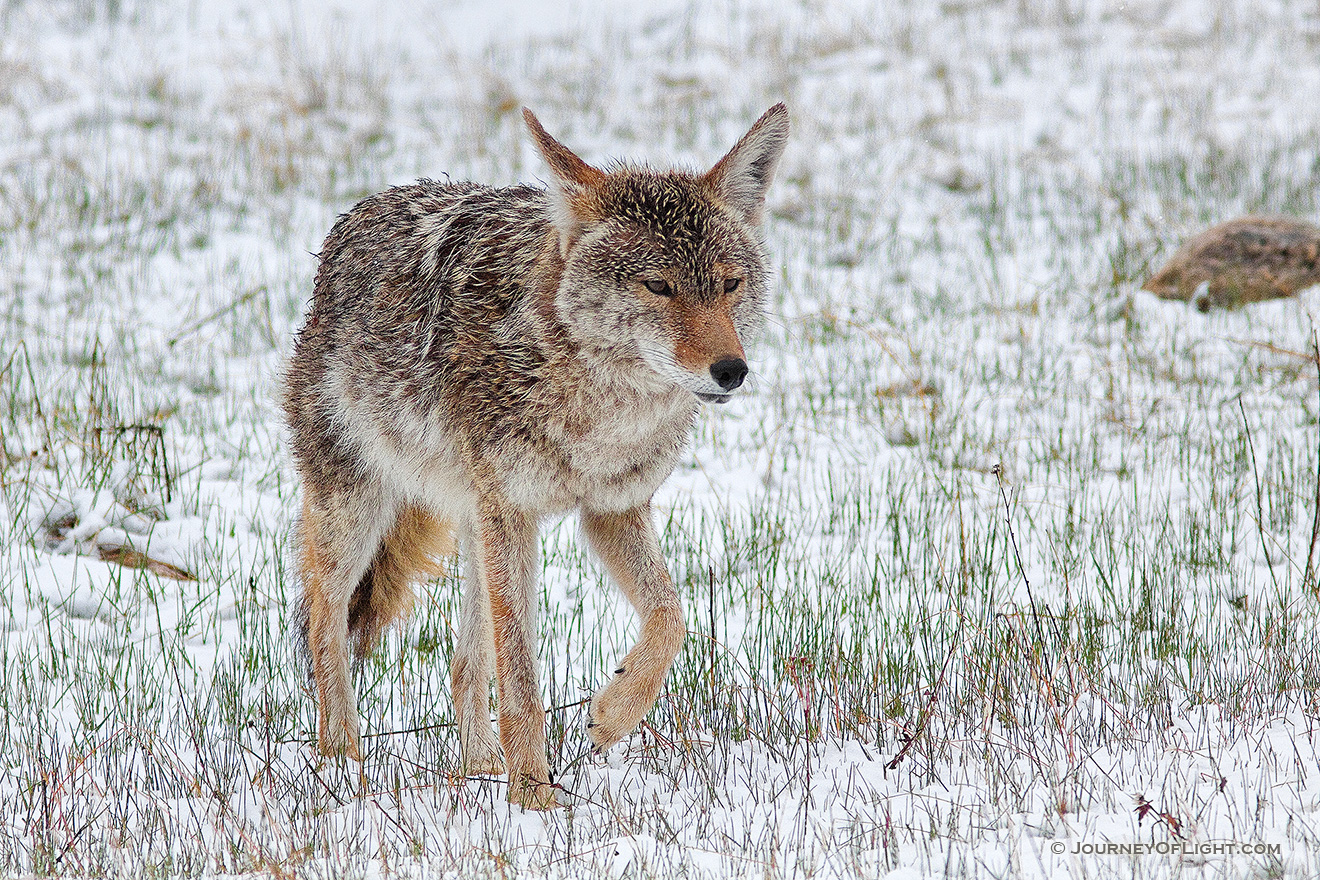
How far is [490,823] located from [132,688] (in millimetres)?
1642

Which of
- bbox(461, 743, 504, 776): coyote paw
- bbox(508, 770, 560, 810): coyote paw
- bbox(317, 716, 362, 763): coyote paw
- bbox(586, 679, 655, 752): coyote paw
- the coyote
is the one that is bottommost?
bbox(461, 743, 504, 776): coyote paw

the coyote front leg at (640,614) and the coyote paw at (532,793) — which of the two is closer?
the coyote front leg at (640,614)

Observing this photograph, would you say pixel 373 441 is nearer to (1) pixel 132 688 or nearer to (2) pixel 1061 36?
(1) pixel 132 688

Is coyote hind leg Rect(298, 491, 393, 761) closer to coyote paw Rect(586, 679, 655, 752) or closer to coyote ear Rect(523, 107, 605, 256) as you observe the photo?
coyote paw Rect(586, 679, 655, 752)

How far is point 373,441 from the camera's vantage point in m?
4.43

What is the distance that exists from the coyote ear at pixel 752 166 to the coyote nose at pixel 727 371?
2.84 feet

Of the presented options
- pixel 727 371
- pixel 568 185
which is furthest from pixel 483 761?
pixel 568 185

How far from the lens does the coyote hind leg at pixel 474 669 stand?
4398mm

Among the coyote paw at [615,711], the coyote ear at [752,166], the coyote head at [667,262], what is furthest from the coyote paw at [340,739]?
the coyote ear at [752,166]

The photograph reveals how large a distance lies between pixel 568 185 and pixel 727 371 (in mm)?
913

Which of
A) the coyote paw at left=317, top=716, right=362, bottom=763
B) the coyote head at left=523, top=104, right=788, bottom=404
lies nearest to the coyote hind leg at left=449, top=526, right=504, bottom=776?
the coyote paw at left=317, top=716, right=362, bottom=763

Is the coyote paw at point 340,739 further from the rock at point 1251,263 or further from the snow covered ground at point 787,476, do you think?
the rock at point 1251,263

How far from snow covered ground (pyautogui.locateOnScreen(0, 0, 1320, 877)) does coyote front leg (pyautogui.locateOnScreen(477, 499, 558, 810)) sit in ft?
0.61

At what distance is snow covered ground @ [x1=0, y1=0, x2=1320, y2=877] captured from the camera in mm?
3553
